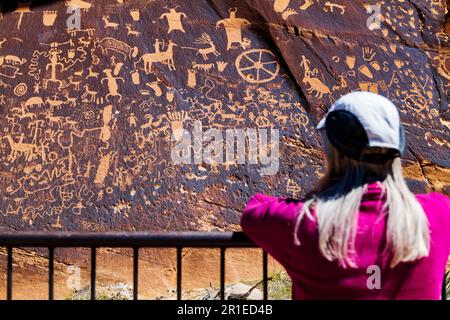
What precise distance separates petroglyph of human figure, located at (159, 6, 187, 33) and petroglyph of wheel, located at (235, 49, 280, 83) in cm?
56

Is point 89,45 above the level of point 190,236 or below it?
below

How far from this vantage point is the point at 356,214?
4.87 ft

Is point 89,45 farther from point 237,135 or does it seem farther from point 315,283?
point 315,283

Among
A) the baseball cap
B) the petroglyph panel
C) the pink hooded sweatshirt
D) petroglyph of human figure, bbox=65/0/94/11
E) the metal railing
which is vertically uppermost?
the baseball cap

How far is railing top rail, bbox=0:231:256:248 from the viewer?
201 cm

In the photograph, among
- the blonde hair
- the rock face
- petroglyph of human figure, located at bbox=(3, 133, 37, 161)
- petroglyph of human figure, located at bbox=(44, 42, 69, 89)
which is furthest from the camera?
petroglyph of human figure, located at bbox=(44, 42, 69, 89)

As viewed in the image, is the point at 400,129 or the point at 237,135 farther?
the point at 237,135

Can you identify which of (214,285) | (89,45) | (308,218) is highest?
(308,218)

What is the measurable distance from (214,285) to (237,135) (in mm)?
1169

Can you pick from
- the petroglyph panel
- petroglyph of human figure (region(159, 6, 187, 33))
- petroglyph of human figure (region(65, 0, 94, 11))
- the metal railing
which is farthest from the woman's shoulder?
petroglyph of human figure (region(65, 0, 94, 11))

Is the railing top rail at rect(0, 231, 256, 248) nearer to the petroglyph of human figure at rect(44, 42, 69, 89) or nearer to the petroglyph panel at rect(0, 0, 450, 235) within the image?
the petroglyph panel at rect(0, 0, 450, 235)

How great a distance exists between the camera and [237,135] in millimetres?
A: 5152

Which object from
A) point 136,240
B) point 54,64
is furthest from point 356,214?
point 54,64
